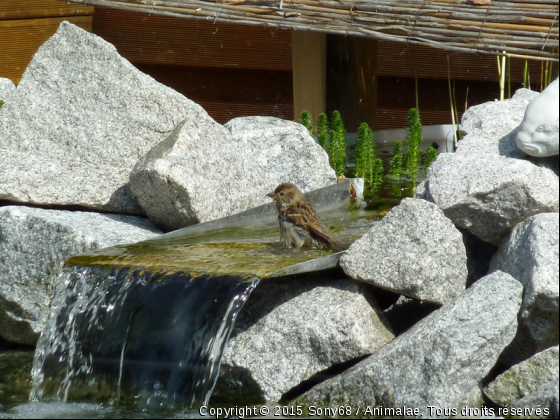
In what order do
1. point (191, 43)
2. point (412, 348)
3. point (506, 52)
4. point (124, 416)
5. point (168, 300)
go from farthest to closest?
point (191, 43)
point (506, 52)
point (168, 300)
point (124, 416)
point (412, 348)

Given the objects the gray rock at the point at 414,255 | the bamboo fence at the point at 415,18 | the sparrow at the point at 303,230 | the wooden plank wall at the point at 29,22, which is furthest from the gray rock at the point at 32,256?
the wooden plank wall at the point at 29,22

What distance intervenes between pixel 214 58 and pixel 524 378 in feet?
18.4

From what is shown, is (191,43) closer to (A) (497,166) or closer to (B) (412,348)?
(A) (497,166)

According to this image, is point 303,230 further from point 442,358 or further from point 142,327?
point 442,358

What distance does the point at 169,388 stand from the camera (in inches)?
185

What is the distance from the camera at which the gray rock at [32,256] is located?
18.2 feet

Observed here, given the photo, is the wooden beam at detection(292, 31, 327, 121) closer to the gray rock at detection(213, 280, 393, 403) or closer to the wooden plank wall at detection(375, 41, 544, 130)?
the wooden plank wall at detection(375, 41, 544, 130)

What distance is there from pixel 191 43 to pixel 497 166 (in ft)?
16.2

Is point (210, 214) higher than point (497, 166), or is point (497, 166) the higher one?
point (497, 166)

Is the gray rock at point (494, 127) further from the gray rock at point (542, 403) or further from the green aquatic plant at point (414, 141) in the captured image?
the gray rock at point (542, 403)

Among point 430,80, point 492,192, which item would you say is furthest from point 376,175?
point 492,192

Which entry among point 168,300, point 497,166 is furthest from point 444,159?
point 168,300

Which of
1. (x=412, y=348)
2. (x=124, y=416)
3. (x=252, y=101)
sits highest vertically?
(x=252, y=101)

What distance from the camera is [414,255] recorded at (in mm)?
4652
